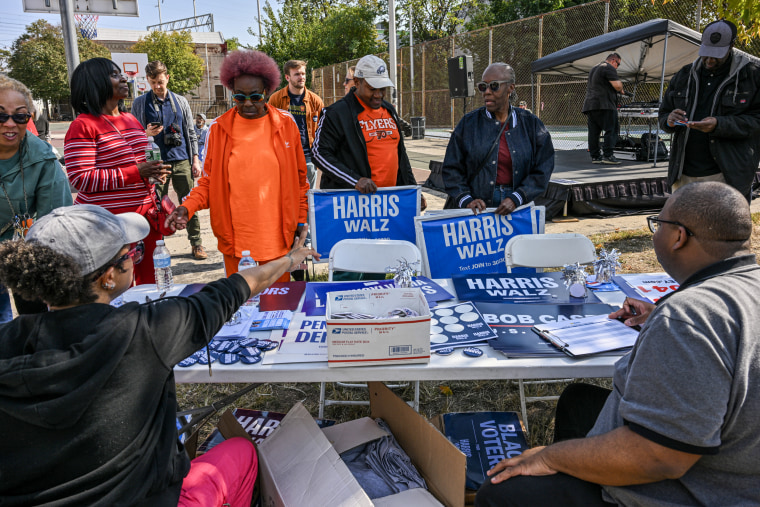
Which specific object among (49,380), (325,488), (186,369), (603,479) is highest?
(49,380)

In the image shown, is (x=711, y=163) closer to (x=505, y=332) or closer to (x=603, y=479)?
(x=505, y=332)

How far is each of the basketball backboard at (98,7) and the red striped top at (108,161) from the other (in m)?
6.70

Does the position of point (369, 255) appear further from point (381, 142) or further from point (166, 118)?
point (166, 118)

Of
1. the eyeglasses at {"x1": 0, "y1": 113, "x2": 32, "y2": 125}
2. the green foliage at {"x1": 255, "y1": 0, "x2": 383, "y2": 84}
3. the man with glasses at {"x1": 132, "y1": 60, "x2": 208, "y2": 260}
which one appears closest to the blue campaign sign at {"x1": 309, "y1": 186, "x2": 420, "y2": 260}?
the eyeglasses at {"x1": 0, "y1": 113, "x2": 32, "y2": 125}

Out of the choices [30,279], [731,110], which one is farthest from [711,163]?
[30,279]

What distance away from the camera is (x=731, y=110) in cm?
432

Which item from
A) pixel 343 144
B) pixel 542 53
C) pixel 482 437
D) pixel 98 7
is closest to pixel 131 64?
pixel 98 7

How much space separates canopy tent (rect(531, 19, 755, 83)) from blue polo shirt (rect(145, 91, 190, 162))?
9.16 metres

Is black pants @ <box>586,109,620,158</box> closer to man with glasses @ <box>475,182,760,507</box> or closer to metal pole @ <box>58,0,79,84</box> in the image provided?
metal pole @ <box>58,0,79,84</box>

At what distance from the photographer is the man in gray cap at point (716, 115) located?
13.8 ft

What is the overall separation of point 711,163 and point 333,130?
3258 mm

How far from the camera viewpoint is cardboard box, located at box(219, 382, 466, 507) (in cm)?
190

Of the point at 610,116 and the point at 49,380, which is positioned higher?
the point at 610,116

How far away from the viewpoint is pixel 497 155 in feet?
13.2
